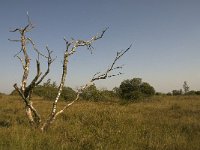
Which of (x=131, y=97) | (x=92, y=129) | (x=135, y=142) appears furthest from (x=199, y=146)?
(x=131, y=97)

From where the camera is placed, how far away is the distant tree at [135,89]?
3081cm

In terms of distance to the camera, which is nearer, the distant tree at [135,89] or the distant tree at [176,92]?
the distant tree at [135,89]

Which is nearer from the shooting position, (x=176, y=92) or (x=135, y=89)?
(x=135, y=89)

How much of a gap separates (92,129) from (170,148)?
2691 millimetres

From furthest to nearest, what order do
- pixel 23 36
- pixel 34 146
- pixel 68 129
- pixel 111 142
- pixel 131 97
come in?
pixel 131 97, pixel 23 36, pixel 68 129, pixel 111 142, pixel 34 146

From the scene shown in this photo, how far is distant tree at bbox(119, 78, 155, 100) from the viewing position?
30.8m

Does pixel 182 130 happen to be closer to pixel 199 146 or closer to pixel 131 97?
pixel 199 146

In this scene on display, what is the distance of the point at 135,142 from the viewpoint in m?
7.12

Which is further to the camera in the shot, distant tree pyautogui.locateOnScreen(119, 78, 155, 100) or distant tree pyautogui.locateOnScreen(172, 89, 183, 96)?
distant tree pyautogui.locateOnScreen(172, 89, 183, 96)

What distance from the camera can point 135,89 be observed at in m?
32.6

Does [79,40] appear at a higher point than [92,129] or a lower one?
higher

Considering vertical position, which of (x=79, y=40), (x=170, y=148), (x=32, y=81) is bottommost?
(x=170, y=148)

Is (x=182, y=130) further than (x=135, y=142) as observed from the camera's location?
Yes

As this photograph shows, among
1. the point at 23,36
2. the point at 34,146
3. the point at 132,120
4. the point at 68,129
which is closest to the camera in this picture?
the point at 34,146
